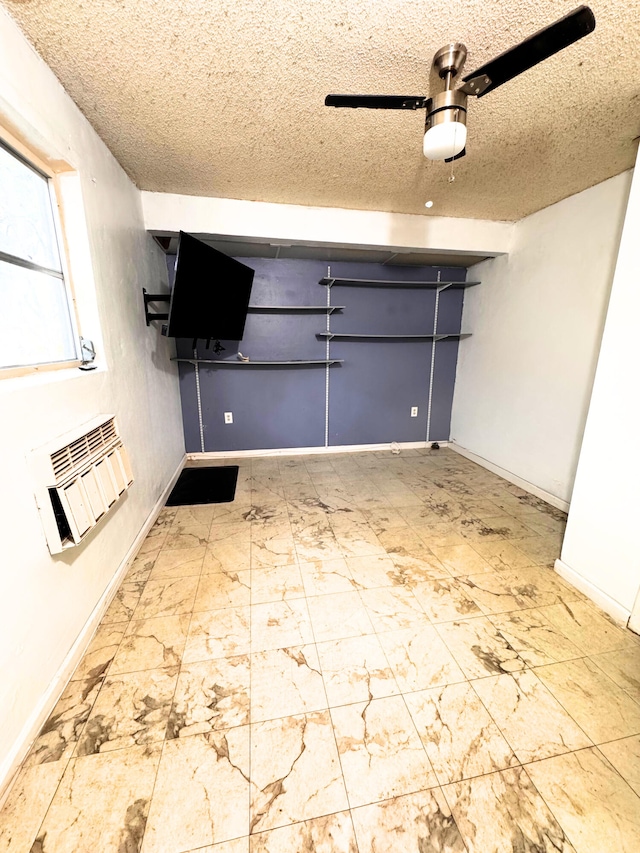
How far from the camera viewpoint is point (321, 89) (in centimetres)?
142

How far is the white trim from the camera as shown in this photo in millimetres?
1538

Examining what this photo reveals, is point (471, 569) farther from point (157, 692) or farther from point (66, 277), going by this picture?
point (66, 277)

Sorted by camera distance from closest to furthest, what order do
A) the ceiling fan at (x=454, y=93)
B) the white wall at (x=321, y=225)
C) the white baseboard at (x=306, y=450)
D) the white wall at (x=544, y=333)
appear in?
the ceiling fan at (x=454, y=93) < the white wall at (x=544, y=333) < the white wall at (x=321, y=225) < the white baseboard at (x=306, y=450)

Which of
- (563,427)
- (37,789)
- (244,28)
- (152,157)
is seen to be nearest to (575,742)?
(37,789)

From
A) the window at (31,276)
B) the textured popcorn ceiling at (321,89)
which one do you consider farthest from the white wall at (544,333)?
the window at (31,276)

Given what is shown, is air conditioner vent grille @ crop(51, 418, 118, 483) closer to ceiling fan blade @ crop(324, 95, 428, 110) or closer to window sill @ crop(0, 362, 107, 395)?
window sill @ crop(0, 362, 107, 395)

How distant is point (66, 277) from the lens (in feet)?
5.19

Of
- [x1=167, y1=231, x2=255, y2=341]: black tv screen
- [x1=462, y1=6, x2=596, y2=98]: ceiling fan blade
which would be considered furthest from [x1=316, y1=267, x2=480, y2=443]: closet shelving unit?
[x1=462, y1=6, x2=596, y2=98]: ceiling fan blade

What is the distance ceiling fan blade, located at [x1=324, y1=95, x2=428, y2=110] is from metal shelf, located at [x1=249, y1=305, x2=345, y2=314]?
214 centimetres

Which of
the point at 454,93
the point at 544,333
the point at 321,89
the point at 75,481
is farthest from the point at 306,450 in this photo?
the point at 454,93

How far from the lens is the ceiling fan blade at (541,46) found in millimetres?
843

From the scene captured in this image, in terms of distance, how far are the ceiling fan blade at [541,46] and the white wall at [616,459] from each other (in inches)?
33.2

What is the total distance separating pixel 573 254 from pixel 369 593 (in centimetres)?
285

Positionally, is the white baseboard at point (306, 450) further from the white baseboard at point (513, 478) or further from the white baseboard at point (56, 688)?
the white baseboard at point (56, 688)
